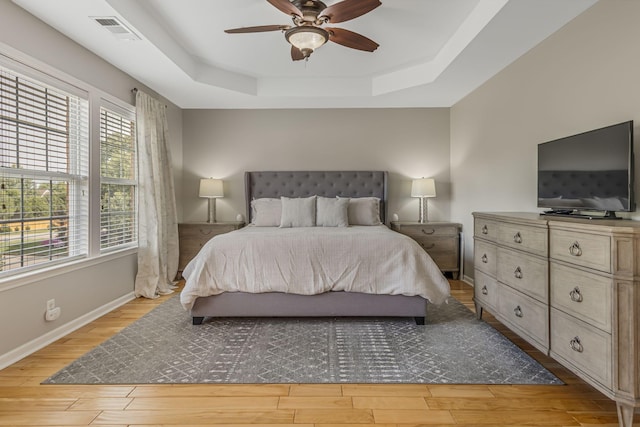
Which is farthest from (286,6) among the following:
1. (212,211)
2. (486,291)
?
(212,211)

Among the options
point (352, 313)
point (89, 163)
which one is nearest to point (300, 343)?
point (352, 313)

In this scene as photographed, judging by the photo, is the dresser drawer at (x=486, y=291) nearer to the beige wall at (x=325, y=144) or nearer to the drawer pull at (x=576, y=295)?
the drawer pull at (x=576, y=295)

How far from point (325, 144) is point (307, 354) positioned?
11.3 feet

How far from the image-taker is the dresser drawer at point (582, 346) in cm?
159

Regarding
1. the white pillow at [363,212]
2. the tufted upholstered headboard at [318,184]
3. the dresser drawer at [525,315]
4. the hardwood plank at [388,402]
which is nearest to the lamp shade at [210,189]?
the tufted upholstered headboard at [318,184]

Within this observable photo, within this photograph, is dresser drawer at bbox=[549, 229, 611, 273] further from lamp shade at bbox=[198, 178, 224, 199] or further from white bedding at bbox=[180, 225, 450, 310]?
lamp shade at bbox=[198, 178, 224, 199]

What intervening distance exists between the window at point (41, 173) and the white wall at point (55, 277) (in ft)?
0.55

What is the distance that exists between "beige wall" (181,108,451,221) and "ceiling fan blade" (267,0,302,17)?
2.68 m

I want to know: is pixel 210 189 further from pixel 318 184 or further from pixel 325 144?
pixel 325 144

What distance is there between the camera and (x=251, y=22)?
305 cm

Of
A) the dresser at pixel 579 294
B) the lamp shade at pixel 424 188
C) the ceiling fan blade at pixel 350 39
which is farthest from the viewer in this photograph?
the lamp shade at pixel 424 188

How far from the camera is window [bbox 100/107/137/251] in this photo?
3.40 m

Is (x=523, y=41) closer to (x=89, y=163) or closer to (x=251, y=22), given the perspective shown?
(x=251, y=22)

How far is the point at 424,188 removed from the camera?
4.73 m
